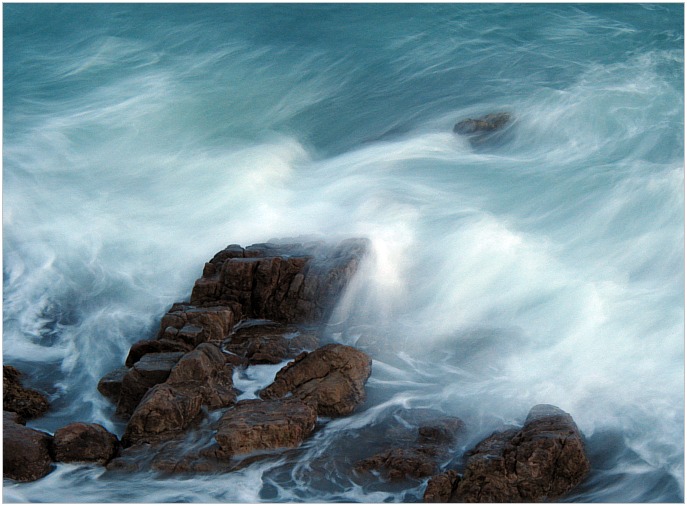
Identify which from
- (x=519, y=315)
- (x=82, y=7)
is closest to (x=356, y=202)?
(x=519, y=315)

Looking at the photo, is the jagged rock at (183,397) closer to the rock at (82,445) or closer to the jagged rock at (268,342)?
the rock at (82,445)

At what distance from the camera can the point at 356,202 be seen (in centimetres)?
1303

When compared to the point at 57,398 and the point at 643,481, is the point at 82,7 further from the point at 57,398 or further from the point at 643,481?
the point at 643,481

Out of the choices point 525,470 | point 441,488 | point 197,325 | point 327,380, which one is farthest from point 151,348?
point 525,470

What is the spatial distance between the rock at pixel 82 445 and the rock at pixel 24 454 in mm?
117

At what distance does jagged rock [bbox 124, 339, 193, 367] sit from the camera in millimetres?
9664

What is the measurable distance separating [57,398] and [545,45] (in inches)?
564

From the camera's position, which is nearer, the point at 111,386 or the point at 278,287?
the point at 111,386

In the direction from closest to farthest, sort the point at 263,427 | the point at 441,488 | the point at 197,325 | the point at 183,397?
the point at 441,488, the point at 263,427, the point at 183,397, the point at 197,325

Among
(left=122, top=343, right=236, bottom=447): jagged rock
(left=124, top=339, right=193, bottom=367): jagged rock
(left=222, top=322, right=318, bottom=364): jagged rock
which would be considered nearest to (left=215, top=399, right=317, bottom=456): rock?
(left=122, top=343, right=236, bottom=447): jagged rock

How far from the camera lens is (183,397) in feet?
28.2

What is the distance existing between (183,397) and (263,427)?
1.01 metres

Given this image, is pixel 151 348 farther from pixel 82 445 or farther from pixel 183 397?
pixel 82 445

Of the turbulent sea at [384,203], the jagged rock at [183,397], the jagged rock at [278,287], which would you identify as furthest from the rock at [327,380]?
the jagged rock at [278,287]
